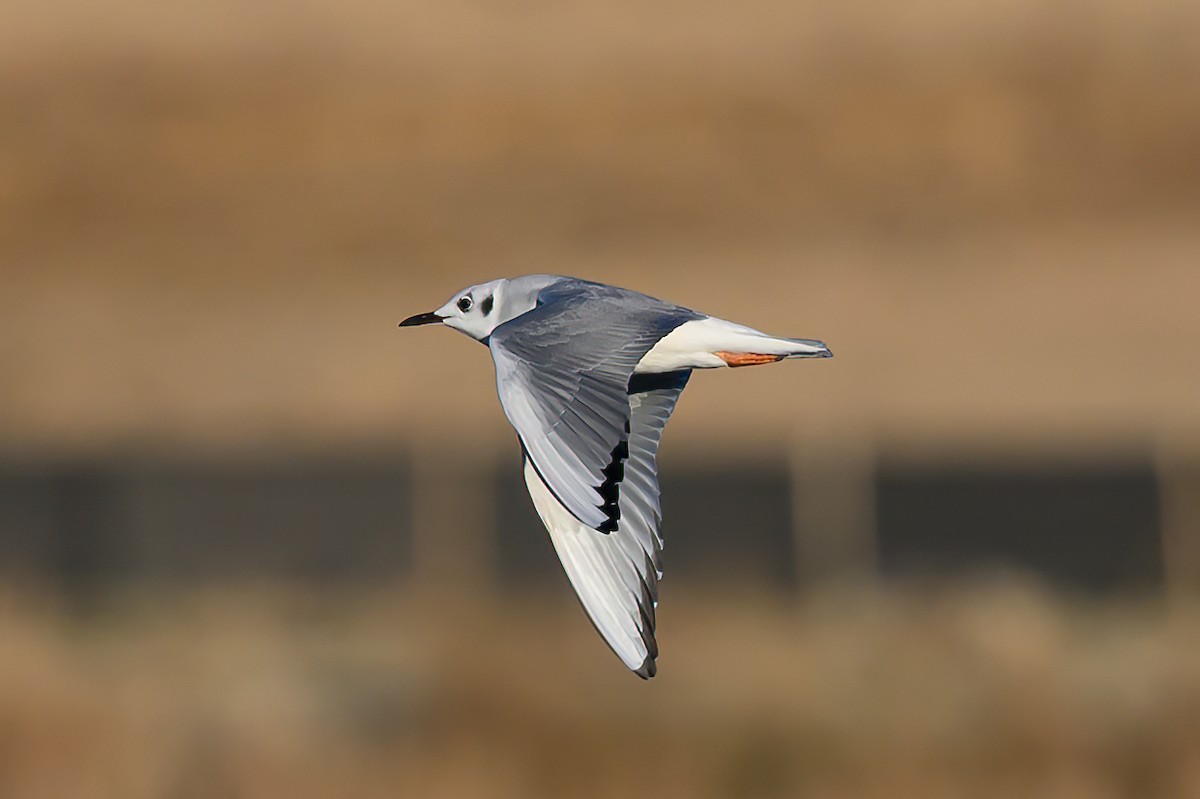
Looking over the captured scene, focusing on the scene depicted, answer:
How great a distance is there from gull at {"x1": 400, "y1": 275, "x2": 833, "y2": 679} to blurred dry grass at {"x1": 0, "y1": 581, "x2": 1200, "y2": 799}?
3844 mm

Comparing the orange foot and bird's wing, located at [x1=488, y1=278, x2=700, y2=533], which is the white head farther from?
the orange foot

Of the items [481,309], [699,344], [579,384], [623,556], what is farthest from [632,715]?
[579,384]

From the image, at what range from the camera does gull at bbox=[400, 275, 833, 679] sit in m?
3.08

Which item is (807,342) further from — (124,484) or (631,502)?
(124,484)

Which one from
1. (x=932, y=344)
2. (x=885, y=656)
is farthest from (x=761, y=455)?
(x=885, y=656)

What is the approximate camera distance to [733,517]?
1134 cm

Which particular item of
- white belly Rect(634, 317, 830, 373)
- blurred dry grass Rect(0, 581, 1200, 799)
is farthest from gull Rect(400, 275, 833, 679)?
blurred dry grass Rect(0, 581, 1200, 799)

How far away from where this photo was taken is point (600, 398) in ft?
10.5

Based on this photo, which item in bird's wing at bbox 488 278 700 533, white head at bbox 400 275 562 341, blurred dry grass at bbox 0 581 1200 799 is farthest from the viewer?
blurred dry grass at bbox 0 581 1200 799

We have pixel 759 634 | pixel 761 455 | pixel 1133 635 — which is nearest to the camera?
pixel 759 634

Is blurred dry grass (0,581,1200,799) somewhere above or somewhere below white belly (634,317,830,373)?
below

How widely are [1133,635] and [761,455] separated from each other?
2.24 m

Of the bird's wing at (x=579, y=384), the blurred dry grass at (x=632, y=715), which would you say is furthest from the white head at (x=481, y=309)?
the blurred dry grass at (x=632, y=715)

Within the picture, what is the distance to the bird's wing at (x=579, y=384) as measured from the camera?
2994mm
